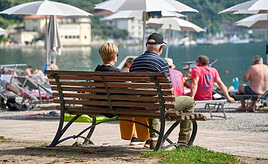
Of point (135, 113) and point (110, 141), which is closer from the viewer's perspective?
point (135, 113)

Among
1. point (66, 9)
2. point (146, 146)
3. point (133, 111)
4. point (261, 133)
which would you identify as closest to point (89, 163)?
point (133, 111)

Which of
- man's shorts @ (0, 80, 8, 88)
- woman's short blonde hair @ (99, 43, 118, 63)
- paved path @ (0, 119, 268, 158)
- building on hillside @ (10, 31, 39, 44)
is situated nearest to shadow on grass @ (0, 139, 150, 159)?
paved path @ (0, 119, 268, 158)

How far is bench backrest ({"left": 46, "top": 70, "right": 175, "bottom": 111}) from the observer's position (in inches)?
195

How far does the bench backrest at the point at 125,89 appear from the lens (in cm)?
496

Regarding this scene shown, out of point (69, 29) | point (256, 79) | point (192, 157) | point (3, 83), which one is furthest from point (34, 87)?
point (69, 29)

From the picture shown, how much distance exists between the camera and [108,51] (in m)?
5.54

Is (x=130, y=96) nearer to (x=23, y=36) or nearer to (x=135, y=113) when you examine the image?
(x=135, y=113)

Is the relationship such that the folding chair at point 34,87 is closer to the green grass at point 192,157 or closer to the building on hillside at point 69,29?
the green grass at point 192,157

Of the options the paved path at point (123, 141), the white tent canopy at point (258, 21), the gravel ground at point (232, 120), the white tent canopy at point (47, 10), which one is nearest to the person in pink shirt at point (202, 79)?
the gravel ground at point (232, 120)

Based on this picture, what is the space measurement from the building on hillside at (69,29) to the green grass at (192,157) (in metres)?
165

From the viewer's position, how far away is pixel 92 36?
609ft

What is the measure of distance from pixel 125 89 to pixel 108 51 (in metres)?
0.54

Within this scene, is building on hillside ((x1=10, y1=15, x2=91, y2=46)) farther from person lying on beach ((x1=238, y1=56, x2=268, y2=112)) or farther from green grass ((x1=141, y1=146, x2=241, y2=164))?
green grass ((x1=141, y1=146, x2=241, y2=164))

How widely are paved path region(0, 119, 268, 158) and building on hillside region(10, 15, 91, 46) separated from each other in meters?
162
